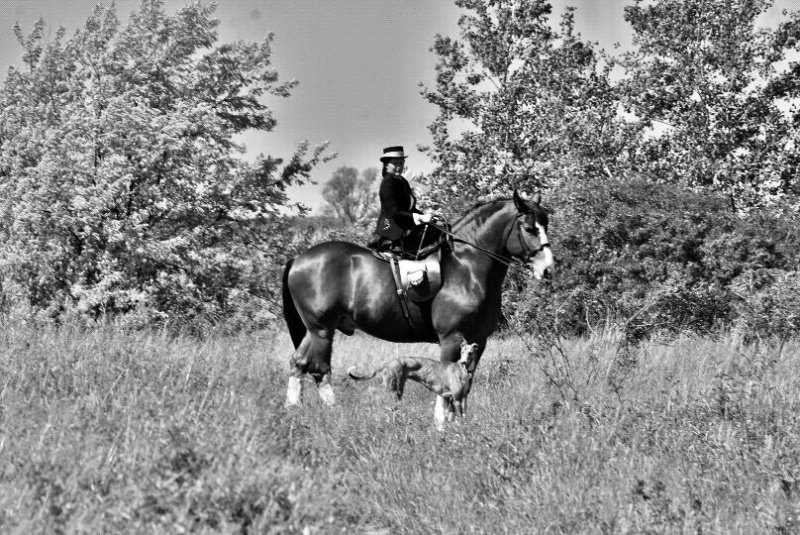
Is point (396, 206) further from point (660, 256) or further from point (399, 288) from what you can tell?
point (660, 256)

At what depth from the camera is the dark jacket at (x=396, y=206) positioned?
8.52 metres

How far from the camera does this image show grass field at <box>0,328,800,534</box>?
3.92 meters

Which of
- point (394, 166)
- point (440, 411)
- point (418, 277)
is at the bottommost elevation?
point (440, 411)

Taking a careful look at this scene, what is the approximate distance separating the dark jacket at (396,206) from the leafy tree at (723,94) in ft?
48.6

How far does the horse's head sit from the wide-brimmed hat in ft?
4.53

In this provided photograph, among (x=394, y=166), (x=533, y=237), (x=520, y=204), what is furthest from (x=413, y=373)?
(x=394, y=166)

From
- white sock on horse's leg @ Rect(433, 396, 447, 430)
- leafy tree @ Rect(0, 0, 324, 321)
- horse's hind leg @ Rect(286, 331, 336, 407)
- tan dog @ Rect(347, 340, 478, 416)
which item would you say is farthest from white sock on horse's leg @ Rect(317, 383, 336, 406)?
leafy tree @ Rect(0, 0, 324, 321)

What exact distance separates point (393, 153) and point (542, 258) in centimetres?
198

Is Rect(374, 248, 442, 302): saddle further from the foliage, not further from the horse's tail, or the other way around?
the foliage

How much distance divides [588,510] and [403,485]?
47.9 inches

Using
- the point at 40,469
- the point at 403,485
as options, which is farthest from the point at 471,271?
the point at 40,469

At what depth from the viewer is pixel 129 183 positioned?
12742 mm

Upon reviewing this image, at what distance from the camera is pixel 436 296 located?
328 inches

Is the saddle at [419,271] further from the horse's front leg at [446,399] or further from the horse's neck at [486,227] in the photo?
the horse's front leg at [446,399]
